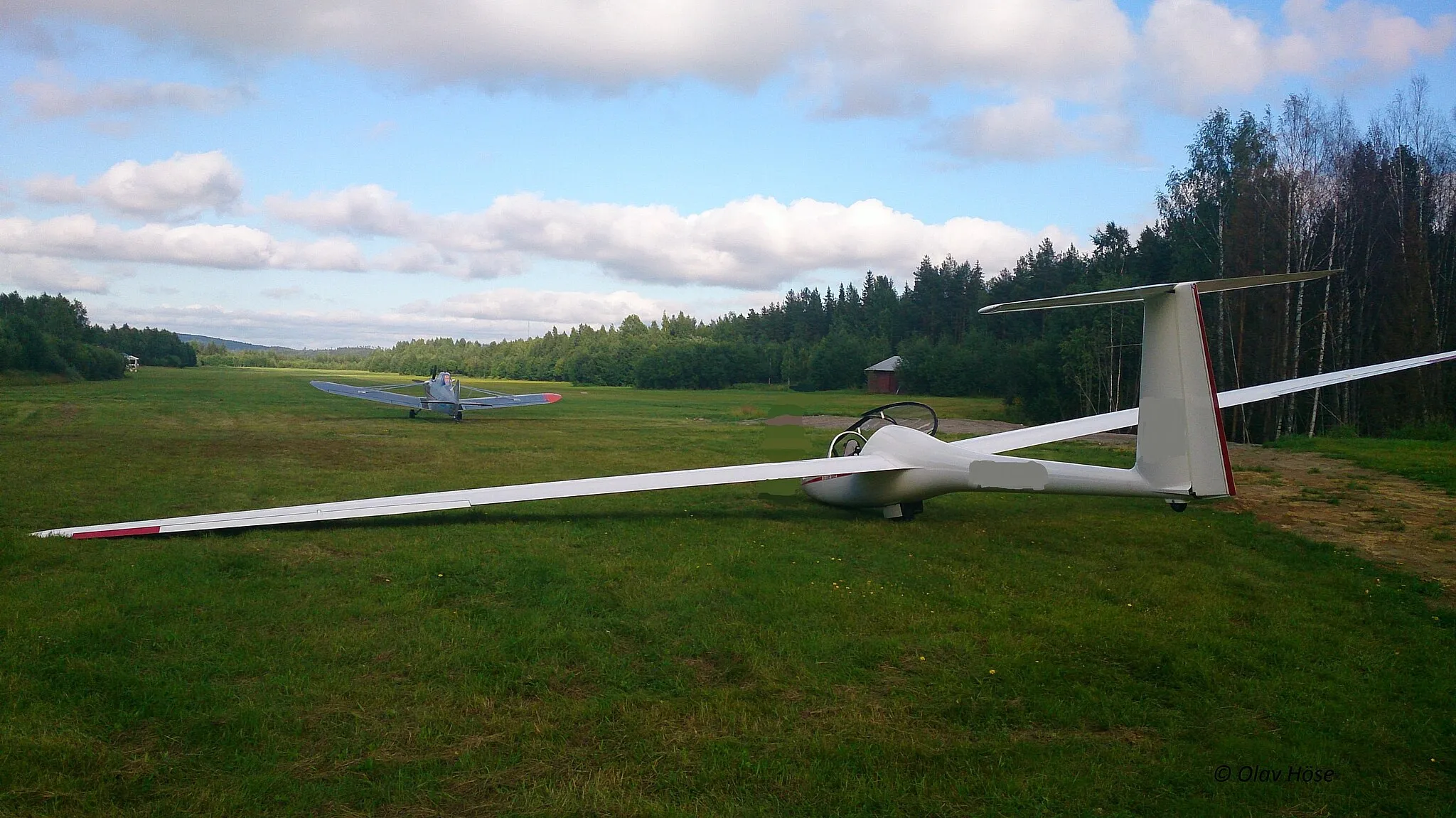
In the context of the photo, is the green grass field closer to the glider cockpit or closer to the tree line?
the glider cockpit

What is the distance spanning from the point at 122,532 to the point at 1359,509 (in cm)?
1404

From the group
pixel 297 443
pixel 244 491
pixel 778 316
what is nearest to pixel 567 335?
pixel 778 316

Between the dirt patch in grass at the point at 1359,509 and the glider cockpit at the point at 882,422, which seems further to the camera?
the glider cockpit at the point at 882,422

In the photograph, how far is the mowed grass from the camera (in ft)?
11.0

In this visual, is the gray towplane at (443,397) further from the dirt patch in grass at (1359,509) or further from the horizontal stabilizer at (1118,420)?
the dirt patch in grass at (1359,509)

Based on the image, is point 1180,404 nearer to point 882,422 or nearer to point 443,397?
point 882,422

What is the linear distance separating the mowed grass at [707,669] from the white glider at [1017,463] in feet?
1.19

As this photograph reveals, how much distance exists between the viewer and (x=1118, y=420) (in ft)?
35.9

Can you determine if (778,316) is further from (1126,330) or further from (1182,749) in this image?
(1182,749)

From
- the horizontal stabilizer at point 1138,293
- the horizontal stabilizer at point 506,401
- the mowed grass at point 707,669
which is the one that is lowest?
the mowed grass at point 707,669

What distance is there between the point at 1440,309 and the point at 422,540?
29.7 metres

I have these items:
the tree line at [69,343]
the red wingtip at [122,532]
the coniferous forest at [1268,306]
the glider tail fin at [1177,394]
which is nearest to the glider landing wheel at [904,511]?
the glider tail fin at [1177,394]

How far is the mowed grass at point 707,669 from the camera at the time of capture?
132 inches

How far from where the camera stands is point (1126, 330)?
31.4 meters
